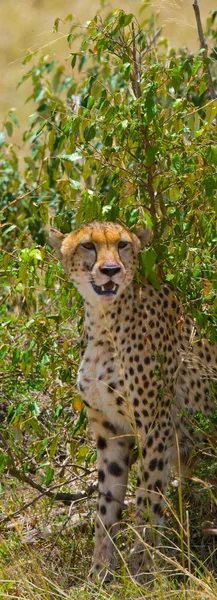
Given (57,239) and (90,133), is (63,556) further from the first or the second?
(90,133)

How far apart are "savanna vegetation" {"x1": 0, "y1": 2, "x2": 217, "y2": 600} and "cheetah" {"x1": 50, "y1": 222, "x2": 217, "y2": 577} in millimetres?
79

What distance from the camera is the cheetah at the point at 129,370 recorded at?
4305 mm

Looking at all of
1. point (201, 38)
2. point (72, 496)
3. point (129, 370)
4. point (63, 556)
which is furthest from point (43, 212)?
point (63, 556)

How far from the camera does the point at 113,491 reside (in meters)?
4.57

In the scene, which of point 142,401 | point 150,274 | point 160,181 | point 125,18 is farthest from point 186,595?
point 125,18

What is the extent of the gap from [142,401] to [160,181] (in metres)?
0.87

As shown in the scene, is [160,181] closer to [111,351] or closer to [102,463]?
[111,351]

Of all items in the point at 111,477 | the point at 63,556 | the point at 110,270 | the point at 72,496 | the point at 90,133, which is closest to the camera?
the point at 110,270

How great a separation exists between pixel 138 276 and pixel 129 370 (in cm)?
37

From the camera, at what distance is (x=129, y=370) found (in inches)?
172

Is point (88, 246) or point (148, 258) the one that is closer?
point (148, 258)

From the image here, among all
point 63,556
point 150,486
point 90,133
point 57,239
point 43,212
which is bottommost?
point 63,556

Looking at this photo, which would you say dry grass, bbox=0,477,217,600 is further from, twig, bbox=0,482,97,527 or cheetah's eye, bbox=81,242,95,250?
cheetah's eye, bbox=81,242,95,250

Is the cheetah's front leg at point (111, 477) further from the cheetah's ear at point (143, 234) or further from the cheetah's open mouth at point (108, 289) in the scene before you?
the cheetah's ear at point (143, 234)
